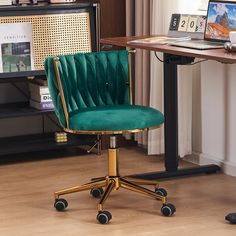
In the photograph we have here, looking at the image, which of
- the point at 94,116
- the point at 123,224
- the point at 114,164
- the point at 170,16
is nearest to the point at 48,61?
the point at 94,116

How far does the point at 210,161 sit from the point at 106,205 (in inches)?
38.9

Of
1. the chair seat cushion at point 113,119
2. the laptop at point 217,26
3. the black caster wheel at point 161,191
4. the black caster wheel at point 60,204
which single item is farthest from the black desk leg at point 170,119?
the black caster wheel at point 60,204

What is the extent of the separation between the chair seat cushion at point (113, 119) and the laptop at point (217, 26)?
1.37 ft

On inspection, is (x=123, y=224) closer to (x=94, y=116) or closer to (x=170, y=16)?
(x=94, y=116)

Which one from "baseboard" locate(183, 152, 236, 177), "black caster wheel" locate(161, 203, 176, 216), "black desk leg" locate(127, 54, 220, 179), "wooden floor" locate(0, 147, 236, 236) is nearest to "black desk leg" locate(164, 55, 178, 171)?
"black desk leg" locate(127, 54, 220, 179)

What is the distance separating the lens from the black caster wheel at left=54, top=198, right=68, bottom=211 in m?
3.80

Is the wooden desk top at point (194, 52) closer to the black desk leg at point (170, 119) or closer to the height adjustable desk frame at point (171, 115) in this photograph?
the height adjustable desk frame at point (171, 115)

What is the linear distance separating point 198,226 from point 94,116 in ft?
2.40

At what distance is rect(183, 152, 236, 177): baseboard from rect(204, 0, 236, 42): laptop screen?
2.91ft

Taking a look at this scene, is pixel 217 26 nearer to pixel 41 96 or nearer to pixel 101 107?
pixel 101 107

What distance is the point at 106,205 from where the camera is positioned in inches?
154

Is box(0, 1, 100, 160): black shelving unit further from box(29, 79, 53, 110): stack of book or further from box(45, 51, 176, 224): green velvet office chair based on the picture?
box(45, 51, 176, 224): green velvet office chair

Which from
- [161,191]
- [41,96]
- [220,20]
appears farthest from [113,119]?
[41,96]

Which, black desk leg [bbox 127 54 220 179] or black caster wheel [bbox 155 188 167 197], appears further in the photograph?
black desk leg [bbox 127 54 220 179]
